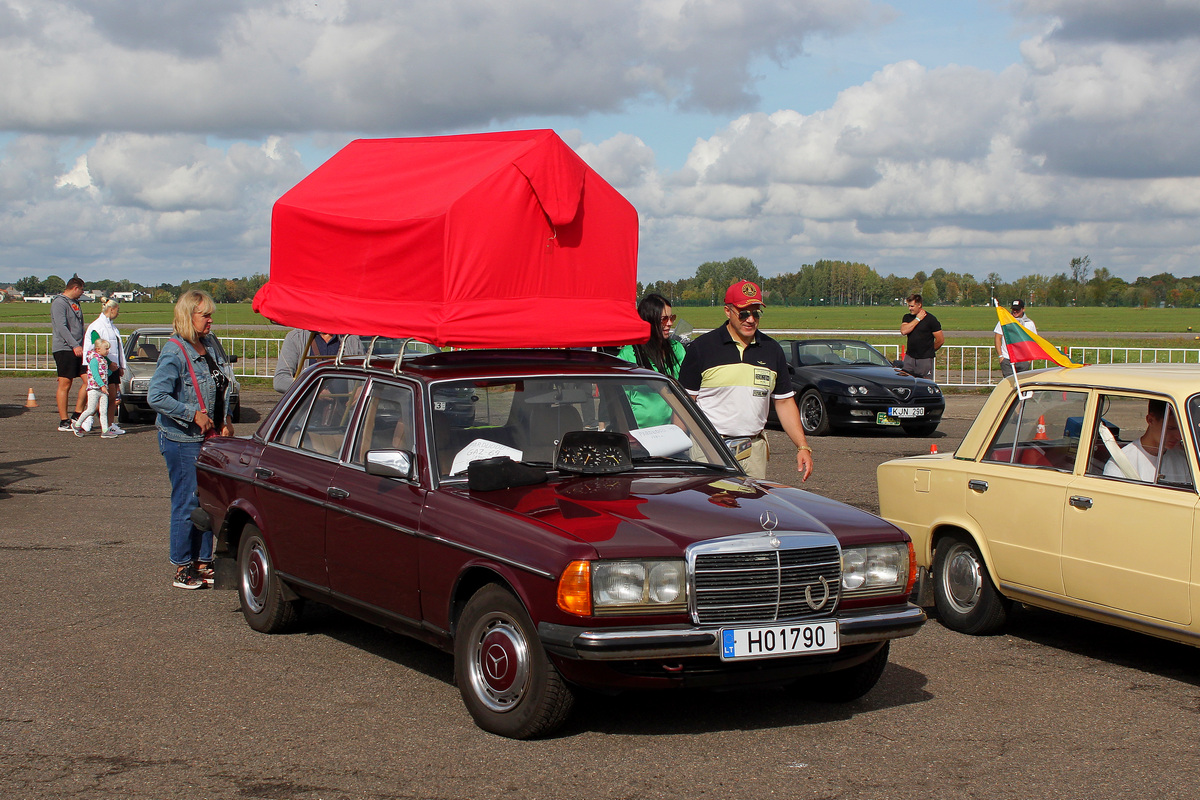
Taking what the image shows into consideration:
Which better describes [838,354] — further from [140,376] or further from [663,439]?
[663,439]

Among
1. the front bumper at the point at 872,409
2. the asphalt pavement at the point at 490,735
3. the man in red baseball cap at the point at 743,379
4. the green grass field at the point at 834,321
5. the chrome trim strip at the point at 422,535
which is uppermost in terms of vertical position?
the green grass field at the point at 834,321

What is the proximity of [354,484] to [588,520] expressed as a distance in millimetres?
1586

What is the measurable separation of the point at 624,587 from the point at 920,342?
1601 cm

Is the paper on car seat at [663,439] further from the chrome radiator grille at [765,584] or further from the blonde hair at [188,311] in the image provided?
the blonde hair at [188,311]

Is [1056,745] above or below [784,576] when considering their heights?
below

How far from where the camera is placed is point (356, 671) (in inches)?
235

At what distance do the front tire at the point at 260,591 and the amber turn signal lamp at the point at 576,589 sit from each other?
2562 millimetres

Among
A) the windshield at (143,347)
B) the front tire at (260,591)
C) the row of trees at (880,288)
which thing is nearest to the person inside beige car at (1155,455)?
the front tire at (260,591)

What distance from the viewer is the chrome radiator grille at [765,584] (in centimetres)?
470

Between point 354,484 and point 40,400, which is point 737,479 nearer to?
point 354,484

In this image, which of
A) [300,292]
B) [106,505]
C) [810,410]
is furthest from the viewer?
[810,410]

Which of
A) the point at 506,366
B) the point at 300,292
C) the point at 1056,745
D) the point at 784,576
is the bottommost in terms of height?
the point at 1056,745

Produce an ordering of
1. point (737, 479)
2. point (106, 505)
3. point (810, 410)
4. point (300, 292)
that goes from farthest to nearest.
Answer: point (810, 410) → point (106, 505) → point (300, 292) → point (737, 479)

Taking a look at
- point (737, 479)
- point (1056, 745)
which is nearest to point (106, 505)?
point (737, 479)
